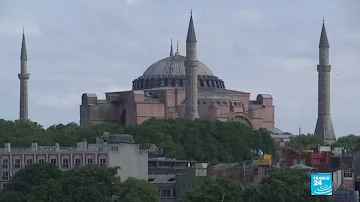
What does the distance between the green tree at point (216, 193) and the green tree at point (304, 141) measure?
74.1 meters

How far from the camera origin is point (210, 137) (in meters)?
167

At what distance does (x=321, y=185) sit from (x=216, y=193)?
36255 millimetres

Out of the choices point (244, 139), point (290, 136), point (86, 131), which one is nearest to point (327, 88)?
point (290, 136)

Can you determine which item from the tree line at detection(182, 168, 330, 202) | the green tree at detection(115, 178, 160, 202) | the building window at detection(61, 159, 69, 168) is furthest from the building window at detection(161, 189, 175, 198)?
the tree line at detection(182, 168, 330, 202)

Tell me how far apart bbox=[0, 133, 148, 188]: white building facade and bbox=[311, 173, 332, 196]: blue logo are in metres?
55.2

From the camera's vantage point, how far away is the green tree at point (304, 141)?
17825cm

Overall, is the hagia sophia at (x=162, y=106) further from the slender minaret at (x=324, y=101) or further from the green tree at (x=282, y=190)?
the green tree at (x=282, y=190)

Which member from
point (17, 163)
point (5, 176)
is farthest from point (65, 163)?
point (5, 176)

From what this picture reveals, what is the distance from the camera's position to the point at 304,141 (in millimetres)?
183875

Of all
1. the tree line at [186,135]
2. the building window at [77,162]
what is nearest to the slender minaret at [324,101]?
the tree line at [186,135]

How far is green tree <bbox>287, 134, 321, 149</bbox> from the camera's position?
585 ft

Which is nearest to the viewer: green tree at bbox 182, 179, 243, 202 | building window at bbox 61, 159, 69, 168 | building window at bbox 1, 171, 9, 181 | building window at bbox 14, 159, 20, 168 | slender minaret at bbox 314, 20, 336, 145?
green tree at bbox 182, 179, 243, 202

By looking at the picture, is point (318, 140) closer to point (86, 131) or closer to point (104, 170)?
point (86, 131)

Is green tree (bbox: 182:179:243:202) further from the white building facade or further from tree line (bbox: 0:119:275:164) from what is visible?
tree line (bbox: 0:119:275:164)
